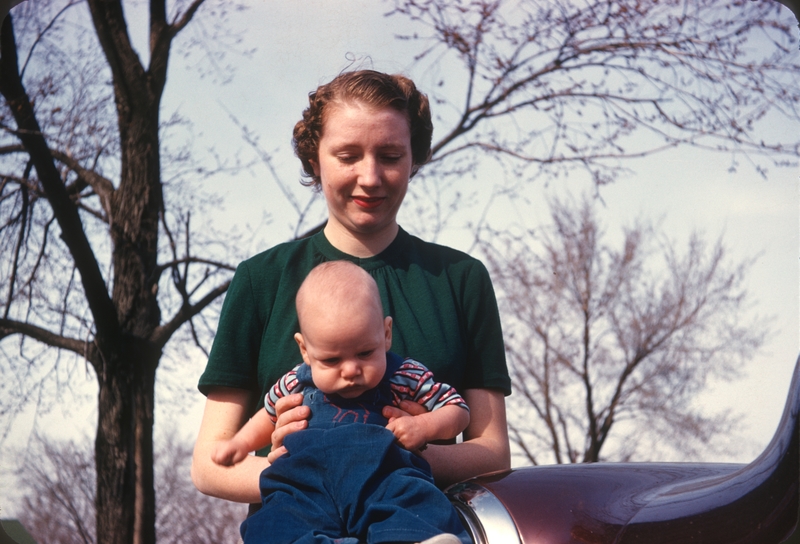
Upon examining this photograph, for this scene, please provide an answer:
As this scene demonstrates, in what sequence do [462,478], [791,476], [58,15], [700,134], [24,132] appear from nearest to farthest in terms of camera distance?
[791,476] → [462,478] → [24,132] → [58,15] → [700,134]

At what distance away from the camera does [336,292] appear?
5.65ft

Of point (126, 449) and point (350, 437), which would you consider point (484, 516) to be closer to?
point (350, 437)

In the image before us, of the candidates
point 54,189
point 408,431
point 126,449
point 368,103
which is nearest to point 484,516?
point 408,431

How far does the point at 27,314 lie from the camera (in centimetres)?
532

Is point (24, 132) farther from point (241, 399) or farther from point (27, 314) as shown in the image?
point (241, 399)

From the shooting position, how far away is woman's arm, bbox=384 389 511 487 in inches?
69.9

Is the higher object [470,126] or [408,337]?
[470,126]

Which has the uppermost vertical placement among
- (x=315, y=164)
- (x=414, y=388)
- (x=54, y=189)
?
(x=54, y=189)

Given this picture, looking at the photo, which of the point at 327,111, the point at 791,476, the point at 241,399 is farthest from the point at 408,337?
the point at 791,476

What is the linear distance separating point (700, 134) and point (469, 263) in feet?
14.0

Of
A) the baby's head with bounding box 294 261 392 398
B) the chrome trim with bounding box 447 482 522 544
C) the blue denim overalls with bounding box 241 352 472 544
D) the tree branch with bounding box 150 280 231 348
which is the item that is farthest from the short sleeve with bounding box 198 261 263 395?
the tree branch with bounding box 150 280 231 348

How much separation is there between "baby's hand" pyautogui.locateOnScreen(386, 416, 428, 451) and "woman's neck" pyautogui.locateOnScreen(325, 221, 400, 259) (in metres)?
0.57

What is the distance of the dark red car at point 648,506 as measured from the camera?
4.64 feet

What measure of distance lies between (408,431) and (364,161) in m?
0.68
